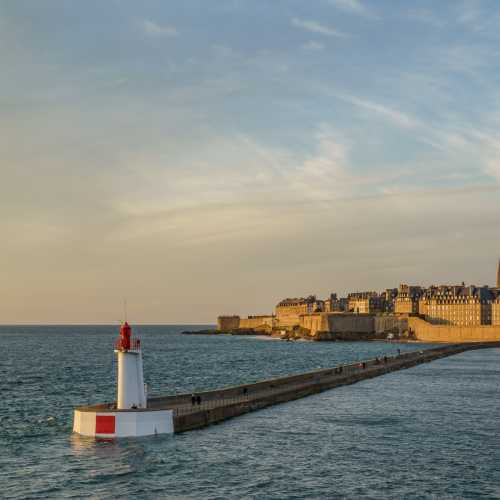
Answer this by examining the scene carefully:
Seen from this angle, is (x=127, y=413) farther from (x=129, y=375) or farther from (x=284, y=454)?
(x=284, y=454)

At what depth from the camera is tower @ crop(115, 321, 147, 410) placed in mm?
38781

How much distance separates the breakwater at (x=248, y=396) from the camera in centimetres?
4350

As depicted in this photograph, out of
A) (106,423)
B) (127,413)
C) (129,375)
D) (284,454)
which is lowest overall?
(284,454)

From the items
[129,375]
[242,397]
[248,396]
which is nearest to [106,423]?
[129,375]

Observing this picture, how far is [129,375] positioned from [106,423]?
2.87 meters

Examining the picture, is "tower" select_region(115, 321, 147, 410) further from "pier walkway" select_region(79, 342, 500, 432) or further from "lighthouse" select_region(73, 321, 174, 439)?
"pier walkway" select_region(79, 342, 500, 432)

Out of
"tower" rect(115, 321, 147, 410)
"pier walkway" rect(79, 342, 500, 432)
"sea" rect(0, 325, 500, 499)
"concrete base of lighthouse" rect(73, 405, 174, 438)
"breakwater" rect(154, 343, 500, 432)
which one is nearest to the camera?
"sea" rect(0, 325, 500, 499)

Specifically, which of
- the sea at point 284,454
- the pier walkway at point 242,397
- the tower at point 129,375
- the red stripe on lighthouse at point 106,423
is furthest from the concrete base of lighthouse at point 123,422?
the tower at point 129,375

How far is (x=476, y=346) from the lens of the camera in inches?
6713

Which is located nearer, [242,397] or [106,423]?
[106,423]

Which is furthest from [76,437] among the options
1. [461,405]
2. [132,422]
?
[461,405]

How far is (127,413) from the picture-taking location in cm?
3728

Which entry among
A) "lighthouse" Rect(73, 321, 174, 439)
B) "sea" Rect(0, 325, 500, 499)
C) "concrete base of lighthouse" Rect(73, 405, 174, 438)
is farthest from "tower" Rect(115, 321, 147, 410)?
"sea" Rect(0, 325, 500, 499)

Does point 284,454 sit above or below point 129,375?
below
